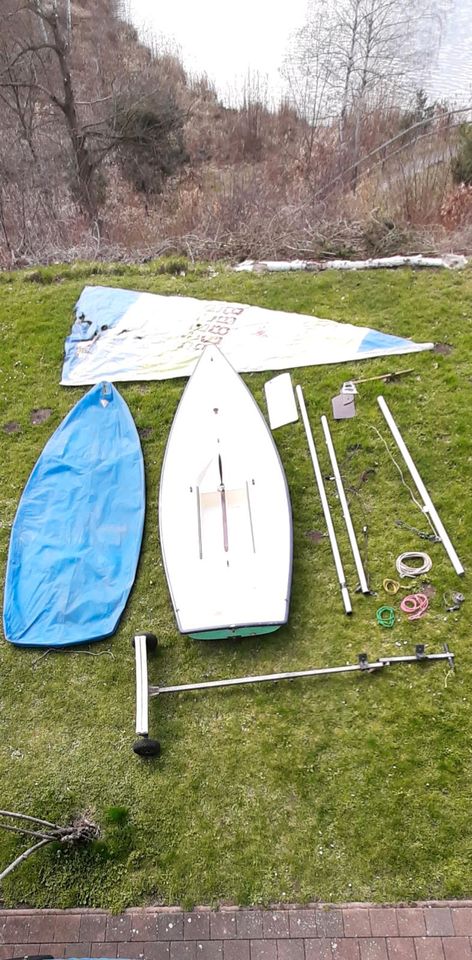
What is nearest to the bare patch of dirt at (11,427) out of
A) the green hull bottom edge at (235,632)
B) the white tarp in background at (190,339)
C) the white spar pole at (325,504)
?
the white tarp in background at (190,339)

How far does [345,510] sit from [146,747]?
7.36 feet

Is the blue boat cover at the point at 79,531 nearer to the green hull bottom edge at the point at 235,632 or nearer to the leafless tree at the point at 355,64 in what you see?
the green hull bottom edge at the point at 235,632

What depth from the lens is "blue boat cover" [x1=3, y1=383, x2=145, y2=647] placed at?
459cm

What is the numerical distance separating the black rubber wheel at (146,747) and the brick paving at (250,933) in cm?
78

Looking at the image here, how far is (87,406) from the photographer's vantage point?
245 inches

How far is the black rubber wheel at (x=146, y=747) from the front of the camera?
3.71m

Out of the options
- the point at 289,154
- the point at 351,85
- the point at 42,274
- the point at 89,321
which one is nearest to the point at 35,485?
the point at 89,321

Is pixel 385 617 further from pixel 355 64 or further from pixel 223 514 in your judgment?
pixel 355 64

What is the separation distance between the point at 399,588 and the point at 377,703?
2.77 feet

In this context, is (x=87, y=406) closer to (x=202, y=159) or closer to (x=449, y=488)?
(x=449, y=488)

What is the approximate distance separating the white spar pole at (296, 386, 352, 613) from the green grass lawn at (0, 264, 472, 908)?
0.08 m

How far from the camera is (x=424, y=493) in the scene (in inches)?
188

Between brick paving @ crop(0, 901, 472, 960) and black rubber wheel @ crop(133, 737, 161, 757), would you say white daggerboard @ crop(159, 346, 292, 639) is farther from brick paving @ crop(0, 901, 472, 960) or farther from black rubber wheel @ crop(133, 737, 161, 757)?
brick paving @ crop(0, 901, 472, 960)

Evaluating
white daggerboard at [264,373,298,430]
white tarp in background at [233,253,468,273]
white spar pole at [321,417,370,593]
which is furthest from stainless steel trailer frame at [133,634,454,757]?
white tarp in background at [233,253,468,273]
